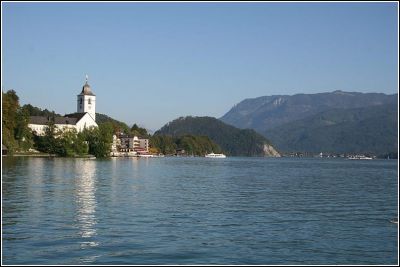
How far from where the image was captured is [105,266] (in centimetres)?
1684

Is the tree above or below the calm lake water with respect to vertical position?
above

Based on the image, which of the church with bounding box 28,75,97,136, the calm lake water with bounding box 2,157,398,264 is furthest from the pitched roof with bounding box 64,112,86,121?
the calm lake water with bounding box 2,157,398,264

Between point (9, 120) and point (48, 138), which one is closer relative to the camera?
point (9, 120)

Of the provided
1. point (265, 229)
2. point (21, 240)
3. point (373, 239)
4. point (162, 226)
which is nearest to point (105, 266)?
point (21, 240)

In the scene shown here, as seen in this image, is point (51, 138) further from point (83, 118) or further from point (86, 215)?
point (86, 215)

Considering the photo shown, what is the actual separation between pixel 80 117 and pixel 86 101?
10.9 metres

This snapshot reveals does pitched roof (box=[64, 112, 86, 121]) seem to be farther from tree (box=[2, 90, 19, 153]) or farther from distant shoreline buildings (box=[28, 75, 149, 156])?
tree (box=[2, 90, 19, 153])

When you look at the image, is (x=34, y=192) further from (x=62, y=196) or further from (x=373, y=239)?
(x=373, y=239)

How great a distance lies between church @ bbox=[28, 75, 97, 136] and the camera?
552 feet

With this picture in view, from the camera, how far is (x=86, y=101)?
191375 mm

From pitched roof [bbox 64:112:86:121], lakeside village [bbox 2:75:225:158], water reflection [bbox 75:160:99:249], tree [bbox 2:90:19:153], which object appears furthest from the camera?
pitched roof [bbox 64:112:86:121]

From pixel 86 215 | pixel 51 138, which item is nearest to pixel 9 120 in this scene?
pixel 51 138

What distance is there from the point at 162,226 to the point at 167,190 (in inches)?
733

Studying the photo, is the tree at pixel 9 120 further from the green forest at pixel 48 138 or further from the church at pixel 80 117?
the church at pixel 80 117
